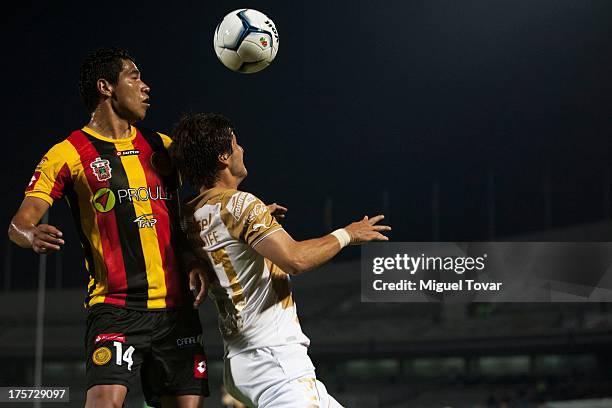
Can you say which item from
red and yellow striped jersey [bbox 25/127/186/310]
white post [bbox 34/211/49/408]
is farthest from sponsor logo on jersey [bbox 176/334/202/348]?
white post [bbox 34/211/49/408]

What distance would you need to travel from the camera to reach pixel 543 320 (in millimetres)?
16797

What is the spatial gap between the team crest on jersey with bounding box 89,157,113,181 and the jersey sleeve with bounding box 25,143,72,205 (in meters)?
0.09

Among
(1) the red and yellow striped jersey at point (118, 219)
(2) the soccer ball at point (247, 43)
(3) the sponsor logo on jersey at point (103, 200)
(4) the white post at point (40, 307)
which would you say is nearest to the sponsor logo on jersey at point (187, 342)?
(1) the red and yellow striped jersey at point (118, 219)

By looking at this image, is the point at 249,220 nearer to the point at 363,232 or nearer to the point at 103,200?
the point at 363,232

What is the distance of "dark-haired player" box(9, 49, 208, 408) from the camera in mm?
2602

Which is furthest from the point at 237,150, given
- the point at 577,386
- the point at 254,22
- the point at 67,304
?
the point at 67,304

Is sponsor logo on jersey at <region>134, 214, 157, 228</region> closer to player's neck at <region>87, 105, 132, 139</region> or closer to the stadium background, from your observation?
player's neck at <region>87, 105, 132, 139</region>

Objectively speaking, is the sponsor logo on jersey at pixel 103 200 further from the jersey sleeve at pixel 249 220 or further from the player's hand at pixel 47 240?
the jersey sleeve at pixel 249 220

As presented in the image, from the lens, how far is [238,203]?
7.94ft

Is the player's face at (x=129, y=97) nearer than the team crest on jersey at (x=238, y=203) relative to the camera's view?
No

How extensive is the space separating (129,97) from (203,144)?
1.64 feet

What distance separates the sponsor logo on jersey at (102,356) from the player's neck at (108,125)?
790mm

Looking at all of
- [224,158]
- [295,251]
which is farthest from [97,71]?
[295,251]

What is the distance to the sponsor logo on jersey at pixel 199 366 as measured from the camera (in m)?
2.69
